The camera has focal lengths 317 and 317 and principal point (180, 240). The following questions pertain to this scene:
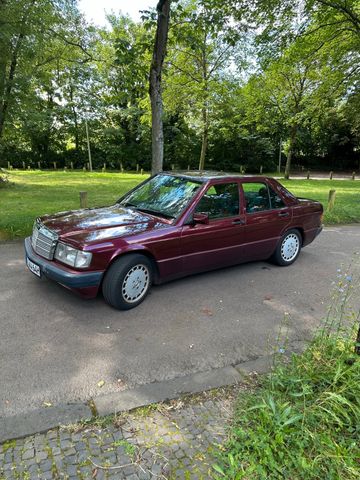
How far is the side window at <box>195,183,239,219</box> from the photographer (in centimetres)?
439

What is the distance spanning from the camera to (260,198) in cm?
515

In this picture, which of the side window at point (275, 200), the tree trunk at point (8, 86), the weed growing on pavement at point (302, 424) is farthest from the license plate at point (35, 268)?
the tree trunk at point (8, 86)

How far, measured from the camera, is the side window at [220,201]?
4.39 metres

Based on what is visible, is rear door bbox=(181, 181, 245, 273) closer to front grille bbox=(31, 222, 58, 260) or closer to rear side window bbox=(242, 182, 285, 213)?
rear side window bbox=(242, 182, 285, 213)

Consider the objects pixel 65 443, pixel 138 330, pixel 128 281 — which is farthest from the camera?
pixel 128 281

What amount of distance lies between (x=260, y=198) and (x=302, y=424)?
11.9 ft

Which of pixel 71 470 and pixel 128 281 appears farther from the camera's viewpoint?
pixel 128 281

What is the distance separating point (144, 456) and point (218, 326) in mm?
1762

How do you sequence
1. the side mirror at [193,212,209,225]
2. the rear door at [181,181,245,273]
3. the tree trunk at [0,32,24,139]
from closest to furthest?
the side mirror at [193,212,209,225] < the rear door at [181,181,245,273] < the tree trunk at [0,32,24,139]

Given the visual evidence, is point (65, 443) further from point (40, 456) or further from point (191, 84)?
point (191, 84)

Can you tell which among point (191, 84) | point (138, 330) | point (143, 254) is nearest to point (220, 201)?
point (143, 254)

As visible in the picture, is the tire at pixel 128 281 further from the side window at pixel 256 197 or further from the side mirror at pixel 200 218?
the side window at pixel 256 197

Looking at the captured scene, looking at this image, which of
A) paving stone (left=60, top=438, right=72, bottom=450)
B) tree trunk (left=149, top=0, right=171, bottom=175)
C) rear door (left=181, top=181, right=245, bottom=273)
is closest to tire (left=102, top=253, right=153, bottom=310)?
rear door (left=181, top=181, right=245, bottom=273)

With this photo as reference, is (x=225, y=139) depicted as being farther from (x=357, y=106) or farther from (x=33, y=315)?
(x=33, y=315)
